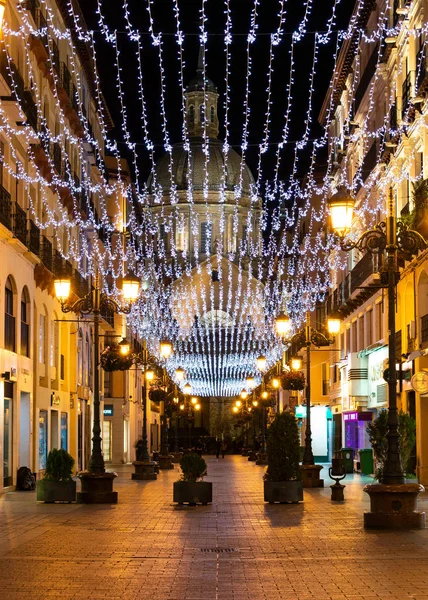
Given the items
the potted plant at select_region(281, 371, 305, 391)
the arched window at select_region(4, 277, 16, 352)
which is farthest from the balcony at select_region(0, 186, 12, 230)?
the potted plant at select_region(281, 371, 305, 391)

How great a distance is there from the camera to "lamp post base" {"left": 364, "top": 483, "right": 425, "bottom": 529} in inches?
704

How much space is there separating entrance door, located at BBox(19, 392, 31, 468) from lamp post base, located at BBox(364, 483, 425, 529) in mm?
18079

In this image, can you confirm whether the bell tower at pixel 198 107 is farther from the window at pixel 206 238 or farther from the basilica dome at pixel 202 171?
the window at pixel 206 238

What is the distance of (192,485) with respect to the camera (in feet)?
81.3

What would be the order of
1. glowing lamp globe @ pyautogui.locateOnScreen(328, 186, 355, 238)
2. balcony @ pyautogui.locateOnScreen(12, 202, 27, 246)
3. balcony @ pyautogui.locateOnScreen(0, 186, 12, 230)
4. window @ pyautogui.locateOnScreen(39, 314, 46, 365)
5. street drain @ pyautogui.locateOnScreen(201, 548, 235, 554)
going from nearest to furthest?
1. street drain @ pyautogui.locateOnScreen(201, 548, 235, 554)
2. glowing lamp globe @ pyautogui.locateOnScreen(328, 186, 355, 238)
3. balcony @ pyautogui.locateOnScreen(0, 186, 12, 230)
4. balcony @ pyautogui.locateOnScreen(12, 202, 27, 246)
5. window @ pyautogui.locateOnScreen(39, 314, 46, 365)

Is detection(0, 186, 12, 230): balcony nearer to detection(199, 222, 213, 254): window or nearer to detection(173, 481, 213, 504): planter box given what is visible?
detection(173, 481, 213, 504): planter box

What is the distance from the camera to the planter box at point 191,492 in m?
24.7

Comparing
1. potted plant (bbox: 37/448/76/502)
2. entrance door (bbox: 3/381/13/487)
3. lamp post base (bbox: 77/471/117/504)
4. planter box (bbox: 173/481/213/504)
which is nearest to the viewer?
potted plant (bbox: 37/448/76/502)

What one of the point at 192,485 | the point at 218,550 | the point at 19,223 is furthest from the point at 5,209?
the point at 218,550

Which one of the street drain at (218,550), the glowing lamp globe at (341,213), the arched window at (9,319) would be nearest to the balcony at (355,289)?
the arched window at (9,319)

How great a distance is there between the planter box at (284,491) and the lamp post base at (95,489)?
10.9 feet

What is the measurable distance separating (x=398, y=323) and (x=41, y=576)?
2605 cm

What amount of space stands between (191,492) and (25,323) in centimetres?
1232

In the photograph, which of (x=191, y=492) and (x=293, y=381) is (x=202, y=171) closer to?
(x=293, y=381)
